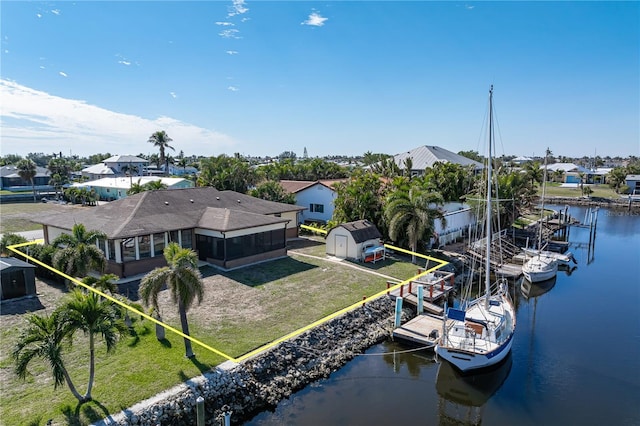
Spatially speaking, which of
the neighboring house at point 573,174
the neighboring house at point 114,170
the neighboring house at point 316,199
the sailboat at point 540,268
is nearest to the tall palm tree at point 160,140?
the neighboring house at point 114,170

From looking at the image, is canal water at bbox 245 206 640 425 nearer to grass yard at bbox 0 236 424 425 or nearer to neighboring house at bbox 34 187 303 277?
grass yard at bbox 0 236 424 425

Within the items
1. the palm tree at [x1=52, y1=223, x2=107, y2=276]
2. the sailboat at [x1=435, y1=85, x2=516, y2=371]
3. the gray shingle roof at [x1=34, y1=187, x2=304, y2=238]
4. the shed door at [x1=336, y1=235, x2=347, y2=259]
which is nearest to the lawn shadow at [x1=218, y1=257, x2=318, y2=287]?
the gray shingle roof at [x1=34, y1=187, x2=304, y2=238]

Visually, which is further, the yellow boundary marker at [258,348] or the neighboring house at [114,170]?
the neighboring house at [114,170]

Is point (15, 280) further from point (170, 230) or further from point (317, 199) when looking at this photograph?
point (317, 199)

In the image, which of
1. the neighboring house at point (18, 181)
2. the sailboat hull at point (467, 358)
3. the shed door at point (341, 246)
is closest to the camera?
the sailboat hull at point (467, 358)

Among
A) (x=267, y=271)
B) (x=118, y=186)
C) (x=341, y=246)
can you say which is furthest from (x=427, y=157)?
(x=118, y=186)

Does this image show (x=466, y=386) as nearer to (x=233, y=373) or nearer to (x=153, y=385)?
(x=233, y=373)

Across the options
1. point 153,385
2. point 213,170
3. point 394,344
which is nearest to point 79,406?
point 153,385

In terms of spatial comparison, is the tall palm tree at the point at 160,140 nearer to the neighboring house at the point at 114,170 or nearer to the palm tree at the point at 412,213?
the neighboring house at the point at 114,170
